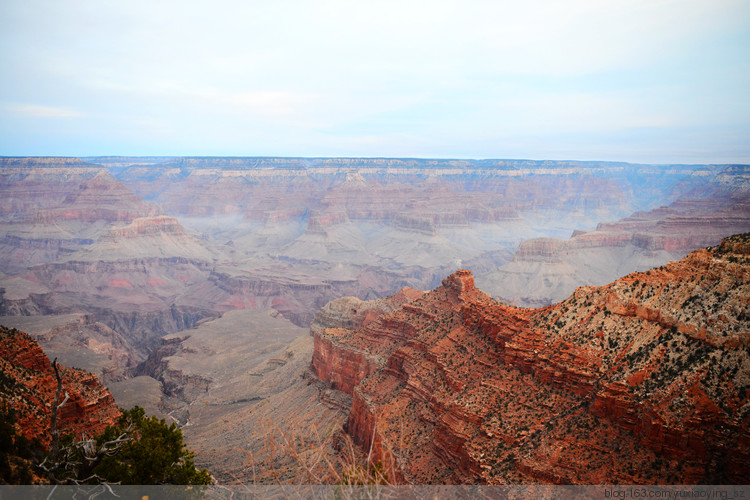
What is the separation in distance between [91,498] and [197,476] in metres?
7.14

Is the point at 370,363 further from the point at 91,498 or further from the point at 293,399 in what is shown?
the point at 91,498

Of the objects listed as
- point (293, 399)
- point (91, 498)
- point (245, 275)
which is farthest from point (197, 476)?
point (245, 275)

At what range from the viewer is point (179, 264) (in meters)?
170

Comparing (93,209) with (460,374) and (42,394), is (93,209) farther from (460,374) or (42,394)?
(460,374)

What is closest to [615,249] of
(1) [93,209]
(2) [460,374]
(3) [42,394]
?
(2) [460,374]

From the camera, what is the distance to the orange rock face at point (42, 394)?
26.8 metres

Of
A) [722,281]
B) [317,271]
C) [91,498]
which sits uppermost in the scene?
[722,281]

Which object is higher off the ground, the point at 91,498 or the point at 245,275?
the point at 91,498

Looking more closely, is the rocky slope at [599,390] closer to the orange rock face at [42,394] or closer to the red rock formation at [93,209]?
the orange rock face at [42,394]

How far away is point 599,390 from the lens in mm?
26750

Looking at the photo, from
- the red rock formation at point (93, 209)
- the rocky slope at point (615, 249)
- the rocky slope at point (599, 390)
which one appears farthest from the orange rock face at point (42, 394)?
the red rock formation at point (93, 209)

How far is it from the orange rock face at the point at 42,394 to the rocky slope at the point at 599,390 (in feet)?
61.8

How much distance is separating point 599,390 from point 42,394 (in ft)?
107

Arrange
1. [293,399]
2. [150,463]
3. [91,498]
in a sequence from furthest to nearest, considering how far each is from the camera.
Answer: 1. [293,399]
2. [150,463]
3. [91,498]
